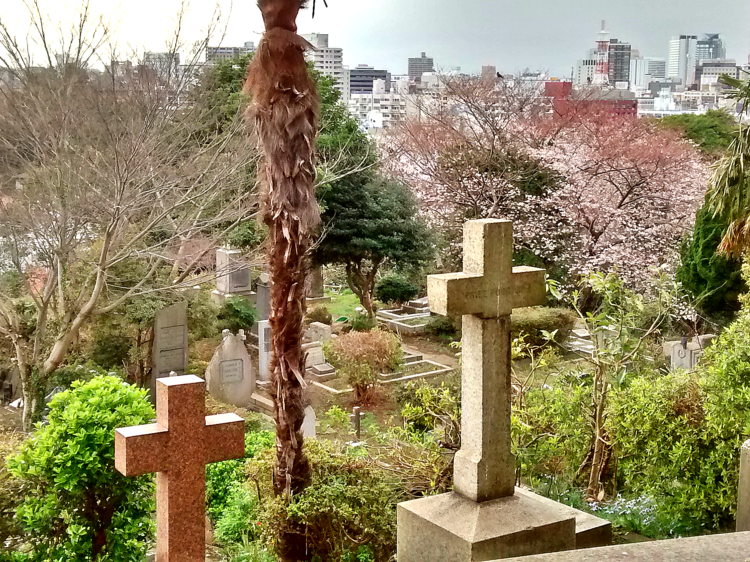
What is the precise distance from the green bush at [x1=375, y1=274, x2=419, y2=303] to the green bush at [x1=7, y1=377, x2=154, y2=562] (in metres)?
12.6

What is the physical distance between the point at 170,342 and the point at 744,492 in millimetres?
8708

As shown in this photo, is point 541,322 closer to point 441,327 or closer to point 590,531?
point 441,327

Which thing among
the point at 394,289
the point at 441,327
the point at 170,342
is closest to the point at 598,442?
the point at 170,342

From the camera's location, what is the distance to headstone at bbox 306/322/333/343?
1483 centimetres

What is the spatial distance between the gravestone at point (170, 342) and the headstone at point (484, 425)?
8132 millimetres

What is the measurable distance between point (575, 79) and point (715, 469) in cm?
1844

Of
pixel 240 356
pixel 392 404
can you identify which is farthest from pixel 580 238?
pixel 240 356

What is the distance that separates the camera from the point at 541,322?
14289 mm

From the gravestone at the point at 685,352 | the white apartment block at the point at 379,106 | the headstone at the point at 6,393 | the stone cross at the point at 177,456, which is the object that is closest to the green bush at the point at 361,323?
the gravestone at the point at 685,352

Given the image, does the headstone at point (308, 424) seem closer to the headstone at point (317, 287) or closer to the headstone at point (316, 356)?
the headstone at point (316, 356)

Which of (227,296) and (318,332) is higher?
(227,296)

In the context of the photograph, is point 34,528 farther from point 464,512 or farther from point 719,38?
point 719,38

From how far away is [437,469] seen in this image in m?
6.10

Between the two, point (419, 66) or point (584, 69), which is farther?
point (419, 66)
